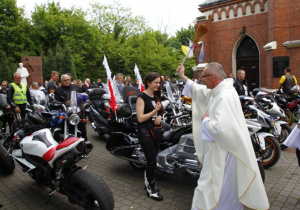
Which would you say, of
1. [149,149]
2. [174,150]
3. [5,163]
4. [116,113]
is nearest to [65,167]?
[149,149]

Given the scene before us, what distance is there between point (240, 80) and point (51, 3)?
3370 cm

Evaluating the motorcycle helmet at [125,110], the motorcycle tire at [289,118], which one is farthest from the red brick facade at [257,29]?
the motorcycle helmet at [125,110]

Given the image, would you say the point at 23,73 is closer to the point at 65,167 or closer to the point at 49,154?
the point at 49,154

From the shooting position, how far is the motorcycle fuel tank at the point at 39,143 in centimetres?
362

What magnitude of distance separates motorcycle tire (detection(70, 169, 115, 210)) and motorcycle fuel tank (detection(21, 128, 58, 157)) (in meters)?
0.56

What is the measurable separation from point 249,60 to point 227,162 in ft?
55.2

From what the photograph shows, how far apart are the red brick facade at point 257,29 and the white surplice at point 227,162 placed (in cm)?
1338

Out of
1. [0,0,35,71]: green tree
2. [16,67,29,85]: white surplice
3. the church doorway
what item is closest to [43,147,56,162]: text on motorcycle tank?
[16,67,29,85]: white surplice

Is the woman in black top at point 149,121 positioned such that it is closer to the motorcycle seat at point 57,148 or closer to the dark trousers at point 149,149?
the dark trousers at point 149,149

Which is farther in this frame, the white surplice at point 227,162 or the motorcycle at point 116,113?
the motorcycle at point 116,113

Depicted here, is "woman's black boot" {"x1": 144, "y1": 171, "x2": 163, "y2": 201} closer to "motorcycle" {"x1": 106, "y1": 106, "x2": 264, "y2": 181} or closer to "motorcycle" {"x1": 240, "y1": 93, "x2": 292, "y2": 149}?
"motorcycle" {"x1": 106, "y1": 106, "x2": 264, "y2": 181}

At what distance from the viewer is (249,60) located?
1833 cm

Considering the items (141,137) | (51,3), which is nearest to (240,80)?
(141,137)

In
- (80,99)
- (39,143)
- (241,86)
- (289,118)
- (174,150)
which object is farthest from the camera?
(289,118)
